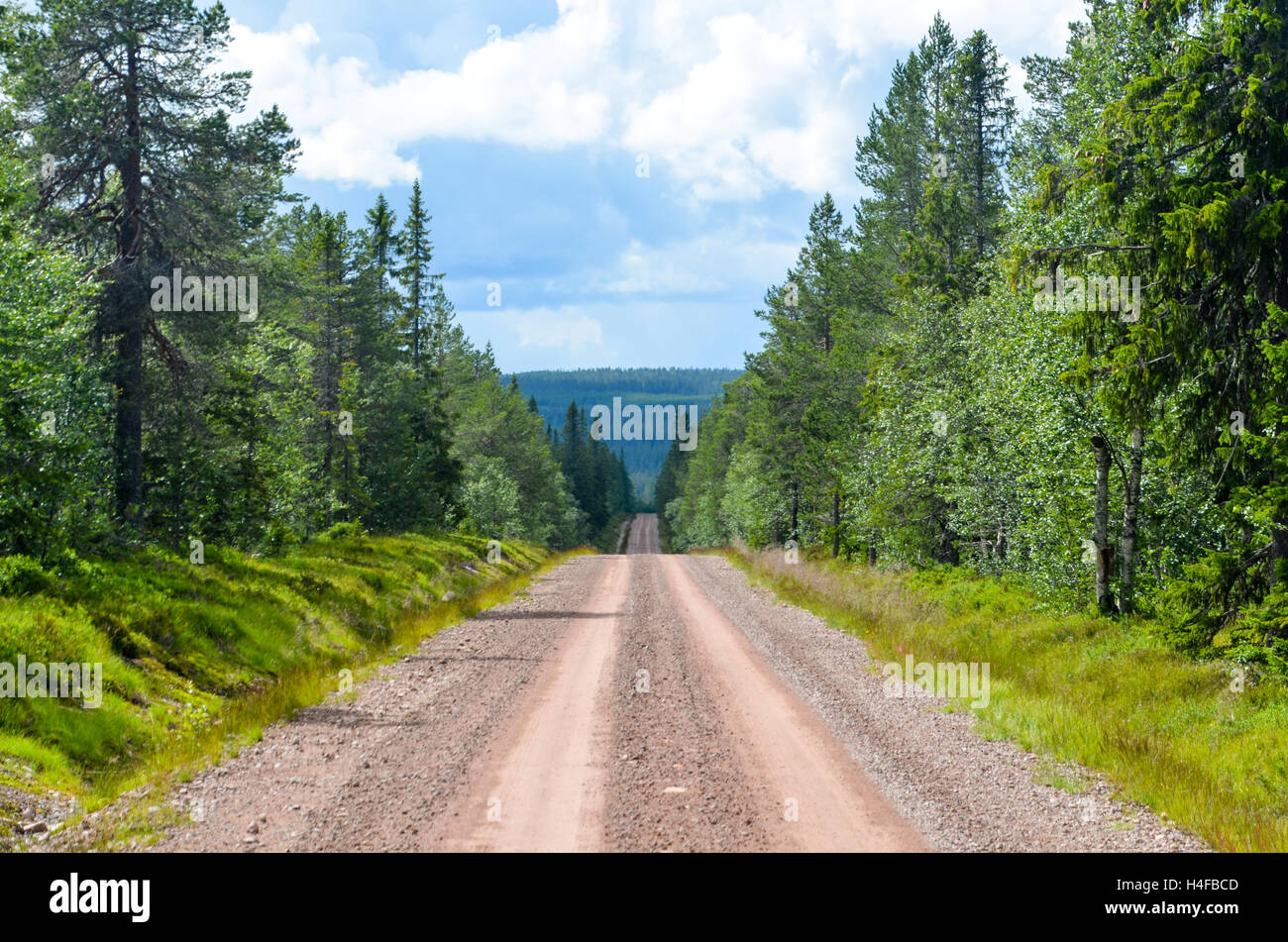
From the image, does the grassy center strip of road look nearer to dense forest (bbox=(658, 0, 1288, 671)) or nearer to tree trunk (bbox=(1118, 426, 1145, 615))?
dense forest (bbox=(658, 0, 1288, 671))

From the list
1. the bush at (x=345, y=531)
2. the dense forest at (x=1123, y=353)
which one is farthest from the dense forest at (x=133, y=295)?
the dense forest at (x=1123, y=353)

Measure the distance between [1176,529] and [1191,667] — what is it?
3904 mm

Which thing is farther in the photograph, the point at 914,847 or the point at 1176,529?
the point at 1176,529

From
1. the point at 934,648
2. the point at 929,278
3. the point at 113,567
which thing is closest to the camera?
the point at 113,567

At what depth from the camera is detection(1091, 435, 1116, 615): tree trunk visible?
46.1 feet

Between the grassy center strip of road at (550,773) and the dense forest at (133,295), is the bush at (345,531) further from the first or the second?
the grassy center strip of road at (550,773)

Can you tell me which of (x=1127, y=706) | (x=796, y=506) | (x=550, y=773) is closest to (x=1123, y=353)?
(x=1127, y=706)

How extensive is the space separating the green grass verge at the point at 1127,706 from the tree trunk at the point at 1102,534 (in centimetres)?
44

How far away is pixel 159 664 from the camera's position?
10.7 meters

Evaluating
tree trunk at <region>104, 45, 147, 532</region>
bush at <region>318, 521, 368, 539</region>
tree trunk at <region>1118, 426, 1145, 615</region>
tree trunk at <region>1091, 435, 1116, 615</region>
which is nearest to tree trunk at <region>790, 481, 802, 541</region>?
bush at <region>318, 521, 368, 539</region>

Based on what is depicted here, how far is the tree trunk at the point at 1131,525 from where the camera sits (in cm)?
1362

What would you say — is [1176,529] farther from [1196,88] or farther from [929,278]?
[929,278]

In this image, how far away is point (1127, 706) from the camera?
10234 millimetres

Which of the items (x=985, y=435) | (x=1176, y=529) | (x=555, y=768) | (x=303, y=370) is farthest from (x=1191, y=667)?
(x=303, y=370)
